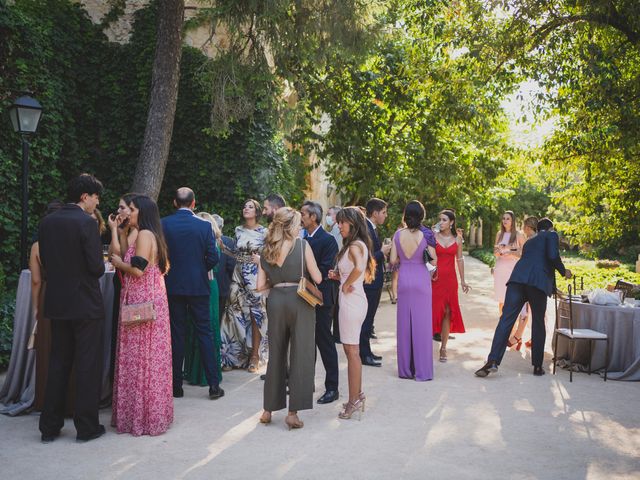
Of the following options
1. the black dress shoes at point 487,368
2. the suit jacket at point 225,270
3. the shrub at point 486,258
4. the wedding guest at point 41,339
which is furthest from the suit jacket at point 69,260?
the shrub at point 486,258

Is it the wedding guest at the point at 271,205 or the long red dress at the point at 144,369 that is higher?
the wedding guest at the point at 271,205

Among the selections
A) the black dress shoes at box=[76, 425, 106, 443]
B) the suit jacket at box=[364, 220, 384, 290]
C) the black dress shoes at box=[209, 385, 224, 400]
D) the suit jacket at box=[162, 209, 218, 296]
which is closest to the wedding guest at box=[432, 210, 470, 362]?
the suit jacket at box=[364, 220, 384, 290]

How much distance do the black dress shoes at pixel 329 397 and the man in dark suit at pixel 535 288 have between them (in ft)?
7.21

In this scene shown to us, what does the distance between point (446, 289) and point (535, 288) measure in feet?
4.75

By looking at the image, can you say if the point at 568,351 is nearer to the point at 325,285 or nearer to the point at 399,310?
the point at 399,310

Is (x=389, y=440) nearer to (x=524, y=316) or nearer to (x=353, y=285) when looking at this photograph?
(x=353, y=285)

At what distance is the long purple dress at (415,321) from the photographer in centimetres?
773

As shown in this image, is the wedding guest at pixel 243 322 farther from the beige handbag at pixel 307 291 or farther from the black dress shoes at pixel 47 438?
the black dress shoes at pixel 47 438

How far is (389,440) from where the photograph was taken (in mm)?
5453

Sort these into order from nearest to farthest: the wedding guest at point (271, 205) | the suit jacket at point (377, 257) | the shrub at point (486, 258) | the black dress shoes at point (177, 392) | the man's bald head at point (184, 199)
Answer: the man's bald head at point (184, 199), the black dress shoes at point (177, 392), the wedding guest at point (271, 205), the suit jacket at point (377, 257), the shrub at point (486, 258)

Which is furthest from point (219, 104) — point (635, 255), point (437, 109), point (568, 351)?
point (635, 255)

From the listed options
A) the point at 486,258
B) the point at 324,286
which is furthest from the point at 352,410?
the point at 486,258

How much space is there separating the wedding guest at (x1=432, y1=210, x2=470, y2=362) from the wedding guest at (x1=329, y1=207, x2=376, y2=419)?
284 cm

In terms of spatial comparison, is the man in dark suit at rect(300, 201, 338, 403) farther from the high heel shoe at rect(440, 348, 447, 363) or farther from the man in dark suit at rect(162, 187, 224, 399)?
the high heel shoe at rect(440, 348, 447, 363)
